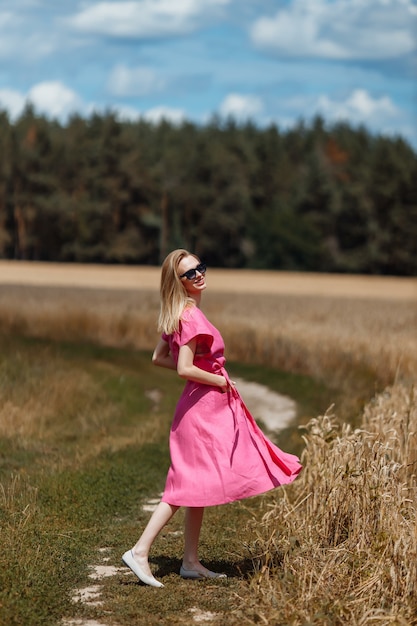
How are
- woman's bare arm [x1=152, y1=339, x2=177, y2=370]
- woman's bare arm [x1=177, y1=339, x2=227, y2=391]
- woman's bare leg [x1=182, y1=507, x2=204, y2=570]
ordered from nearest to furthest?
woman's bare arm [x1=177, y1=339, x2=227, y2=391] < woman's bare leg [x1=182, y1=507, x2=204, y2=570] < woman's bare arm [x1=152, y1=339, x2=177, y2=370]

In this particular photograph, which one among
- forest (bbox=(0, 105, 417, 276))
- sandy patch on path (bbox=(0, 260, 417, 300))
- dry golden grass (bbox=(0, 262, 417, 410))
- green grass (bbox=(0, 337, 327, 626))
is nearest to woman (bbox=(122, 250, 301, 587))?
green grass (bbox=(0, 337, 327, 626))

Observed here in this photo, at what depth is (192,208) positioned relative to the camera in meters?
81.2

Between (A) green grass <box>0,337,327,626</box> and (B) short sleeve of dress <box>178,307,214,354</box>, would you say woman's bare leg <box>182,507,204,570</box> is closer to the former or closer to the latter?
(A) green grass <box>0,337,327,626</box>

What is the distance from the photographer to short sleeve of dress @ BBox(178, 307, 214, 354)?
6.88m

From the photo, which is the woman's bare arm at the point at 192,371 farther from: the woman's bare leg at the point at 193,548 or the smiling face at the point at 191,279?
the woman's bare leg at the point at 193,548

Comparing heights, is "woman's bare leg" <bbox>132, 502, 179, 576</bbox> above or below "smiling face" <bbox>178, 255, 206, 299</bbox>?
below

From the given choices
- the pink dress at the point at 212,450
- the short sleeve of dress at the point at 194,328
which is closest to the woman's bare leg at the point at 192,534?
the pink dress at the point at 212,450

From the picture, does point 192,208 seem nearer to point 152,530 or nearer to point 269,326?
point 269,326

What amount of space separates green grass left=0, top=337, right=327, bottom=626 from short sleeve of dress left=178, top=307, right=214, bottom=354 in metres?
1.54

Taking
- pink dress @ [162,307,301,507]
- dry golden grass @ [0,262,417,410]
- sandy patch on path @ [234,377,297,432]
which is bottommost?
sandy patch on path @ [234,377,297,432]

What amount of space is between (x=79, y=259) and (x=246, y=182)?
14184 mm

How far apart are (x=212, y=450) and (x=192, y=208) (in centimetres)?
7485

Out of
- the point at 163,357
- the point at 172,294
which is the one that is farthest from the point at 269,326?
the point at 172,294

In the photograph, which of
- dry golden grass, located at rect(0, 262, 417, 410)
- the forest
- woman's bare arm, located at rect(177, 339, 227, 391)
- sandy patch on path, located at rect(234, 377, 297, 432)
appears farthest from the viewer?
the forest
